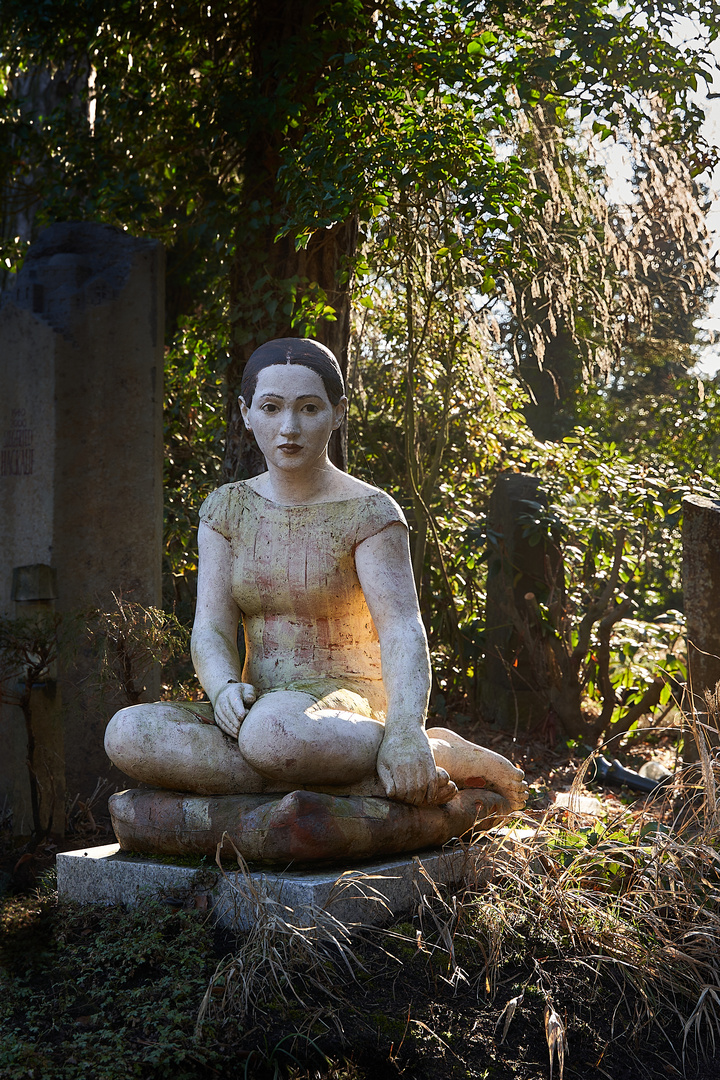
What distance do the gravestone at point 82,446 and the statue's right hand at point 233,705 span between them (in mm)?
2022

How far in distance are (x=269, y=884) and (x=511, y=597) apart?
4645 millimetres

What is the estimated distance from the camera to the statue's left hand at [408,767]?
9.43 ft

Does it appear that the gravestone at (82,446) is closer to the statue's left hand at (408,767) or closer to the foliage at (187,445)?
the foliage at (187,445)

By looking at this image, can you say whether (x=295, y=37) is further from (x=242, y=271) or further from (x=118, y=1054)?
(x=118, y=1054)

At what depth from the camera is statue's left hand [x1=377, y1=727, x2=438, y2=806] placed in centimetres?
287

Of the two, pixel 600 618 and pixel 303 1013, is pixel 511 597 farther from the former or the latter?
pixel 303 1013

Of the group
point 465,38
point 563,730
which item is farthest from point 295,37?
point 563,730

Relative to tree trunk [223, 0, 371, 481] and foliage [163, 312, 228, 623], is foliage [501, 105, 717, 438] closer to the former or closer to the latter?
tree trunk [223, 0, 371, 481]

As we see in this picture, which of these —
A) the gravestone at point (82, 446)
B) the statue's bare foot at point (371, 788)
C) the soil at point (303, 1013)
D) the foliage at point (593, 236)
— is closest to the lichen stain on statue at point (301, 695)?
the statue's bare foot at point (371, 788)

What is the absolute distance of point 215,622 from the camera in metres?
3.30

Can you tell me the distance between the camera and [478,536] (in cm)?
721

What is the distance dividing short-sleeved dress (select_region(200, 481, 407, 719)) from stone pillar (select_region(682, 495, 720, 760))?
194 cm

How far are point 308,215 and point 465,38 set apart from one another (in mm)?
1199

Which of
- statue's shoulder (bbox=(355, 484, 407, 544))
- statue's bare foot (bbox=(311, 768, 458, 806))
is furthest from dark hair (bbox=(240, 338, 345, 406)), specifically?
statue's bare foot (bbox=(311, 768, 458, 806))
